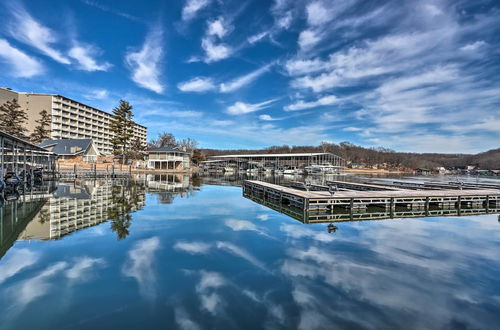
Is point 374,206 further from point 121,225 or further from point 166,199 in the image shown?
point 121,225

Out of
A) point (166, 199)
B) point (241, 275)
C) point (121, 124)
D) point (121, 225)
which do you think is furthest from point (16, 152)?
point (121, 124)

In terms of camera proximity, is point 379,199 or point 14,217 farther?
point 379,199

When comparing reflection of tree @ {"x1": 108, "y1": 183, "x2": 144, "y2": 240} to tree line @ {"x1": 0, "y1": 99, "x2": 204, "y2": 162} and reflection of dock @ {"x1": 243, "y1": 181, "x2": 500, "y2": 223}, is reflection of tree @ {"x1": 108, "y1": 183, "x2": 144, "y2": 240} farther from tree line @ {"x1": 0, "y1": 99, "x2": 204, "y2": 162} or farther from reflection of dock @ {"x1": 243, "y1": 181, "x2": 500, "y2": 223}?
tree line @ {"x1": 0, "y1": 99, "x2": 204, "y2": 162}

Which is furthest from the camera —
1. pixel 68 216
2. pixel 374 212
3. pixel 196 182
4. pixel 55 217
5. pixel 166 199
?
pixel 196 182

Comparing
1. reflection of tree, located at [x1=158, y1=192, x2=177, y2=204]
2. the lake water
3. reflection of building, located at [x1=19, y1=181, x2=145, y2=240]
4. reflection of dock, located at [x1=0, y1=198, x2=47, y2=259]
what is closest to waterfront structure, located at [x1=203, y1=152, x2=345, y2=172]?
reflection of tree, located at [x1=158, y1=192, x2=177, y2=204]

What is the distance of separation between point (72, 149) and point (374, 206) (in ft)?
175

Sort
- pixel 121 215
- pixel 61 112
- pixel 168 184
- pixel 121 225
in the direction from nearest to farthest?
pixel 121 225
pixel 121 215
pixel 168 184
pixel 61 112

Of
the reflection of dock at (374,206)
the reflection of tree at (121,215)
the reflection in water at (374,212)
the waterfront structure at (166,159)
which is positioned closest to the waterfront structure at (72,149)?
the waterfront structure at (166,159)

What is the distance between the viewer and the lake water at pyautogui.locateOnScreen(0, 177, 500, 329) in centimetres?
441

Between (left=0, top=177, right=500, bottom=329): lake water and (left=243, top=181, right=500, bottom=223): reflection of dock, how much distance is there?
247cm

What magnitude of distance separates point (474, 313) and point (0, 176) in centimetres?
2312

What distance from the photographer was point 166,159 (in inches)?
2189

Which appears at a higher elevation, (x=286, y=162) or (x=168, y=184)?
(x=286, y=162)

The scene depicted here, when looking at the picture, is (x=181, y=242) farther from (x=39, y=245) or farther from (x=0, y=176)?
(x=0, y=176)
